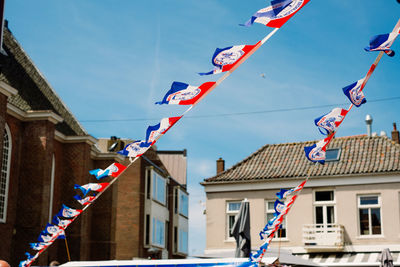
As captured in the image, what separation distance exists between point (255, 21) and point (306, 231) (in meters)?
26.7

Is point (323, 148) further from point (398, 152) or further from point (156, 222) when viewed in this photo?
point (156, 222)

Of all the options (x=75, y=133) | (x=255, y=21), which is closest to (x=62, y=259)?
(x=75, y=133)

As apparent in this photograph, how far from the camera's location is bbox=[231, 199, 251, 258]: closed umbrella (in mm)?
16525

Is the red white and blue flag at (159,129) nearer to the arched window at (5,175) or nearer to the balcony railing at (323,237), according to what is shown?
the arched window at (5,175)

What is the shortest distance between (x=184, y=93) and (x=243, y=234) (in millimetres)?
11612

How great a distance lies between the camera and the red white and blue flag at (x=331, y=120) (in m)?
6.64

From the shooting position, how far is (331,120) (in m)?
6.71

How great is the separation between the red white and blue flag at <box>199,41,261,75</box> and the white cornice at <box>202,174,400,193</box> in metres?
26.3

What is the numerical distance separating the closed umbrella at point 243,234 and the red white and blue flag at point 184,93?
37.3 ft

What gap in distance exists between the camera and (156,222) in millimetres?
42062

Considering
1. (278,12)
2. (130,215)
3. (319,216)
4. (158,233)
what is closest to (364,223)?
(319,216)

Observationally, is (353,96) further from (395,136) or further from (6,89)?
(395,136)

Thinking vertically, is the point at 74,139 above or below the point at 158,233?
above

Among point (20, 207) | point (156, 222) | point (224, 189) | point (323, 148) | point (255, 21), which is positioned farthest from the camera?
point (156, 222)
